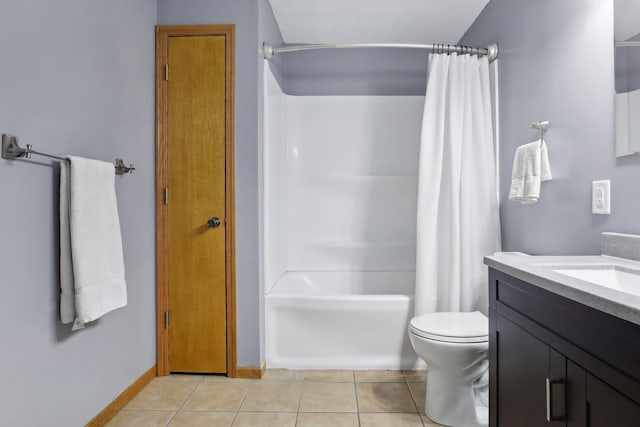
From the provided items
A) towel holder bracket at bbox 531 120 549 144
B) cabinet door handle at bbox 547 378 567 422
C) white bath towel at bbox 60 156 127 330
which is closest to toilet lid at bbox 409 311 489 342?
Answer: cabinet door handle at bbox 547 378 567 422

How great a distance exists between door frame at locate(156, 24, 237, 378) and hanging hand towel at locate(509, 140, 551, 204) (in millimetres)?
1507

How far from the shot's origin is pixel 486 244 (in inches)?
96.7

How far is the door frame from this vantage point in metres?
2.43

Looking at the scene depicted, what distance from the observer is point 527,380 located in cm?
120

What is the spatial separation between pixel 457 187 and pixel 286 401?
4.92 ft

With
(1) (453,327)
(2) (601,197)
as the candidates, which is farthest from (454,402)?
(2) (601,197)

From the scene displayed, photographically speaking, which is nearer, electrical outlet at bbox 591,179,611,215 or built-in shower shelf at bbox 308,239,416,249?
electrical outlet at bbox 591,179,611,215

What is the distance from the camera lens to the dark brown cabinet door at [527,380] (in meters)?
1.04

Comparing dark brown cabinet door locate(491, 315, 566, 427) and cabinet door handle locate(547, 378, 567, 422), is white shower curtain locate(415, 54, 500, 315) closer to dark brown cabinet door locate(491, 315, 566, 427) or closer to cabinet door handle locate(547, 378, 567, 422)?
dark brown cabinet door locate(491, 315, 566, 427)

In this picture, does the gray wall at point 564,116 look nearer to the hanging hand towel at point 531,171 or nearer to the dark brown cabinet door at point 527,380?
the hanging hand towel at point 531,171

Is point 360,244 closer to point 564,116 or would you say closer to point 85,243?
Result: point 564,116

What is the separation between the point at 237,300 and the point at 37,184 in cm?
124

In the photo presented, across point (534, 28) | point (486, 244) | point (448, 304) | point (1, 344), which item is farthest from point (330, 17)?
point (1, 344)

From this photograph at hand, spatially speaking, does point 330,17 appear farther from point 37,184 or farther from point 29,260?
point 29,260
